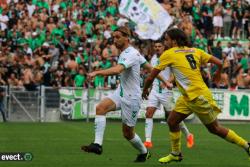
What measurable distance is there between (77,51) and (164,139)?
1274 cm

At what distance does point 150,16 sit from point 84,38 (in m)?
4.69

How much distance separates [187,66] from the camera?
48.2ft

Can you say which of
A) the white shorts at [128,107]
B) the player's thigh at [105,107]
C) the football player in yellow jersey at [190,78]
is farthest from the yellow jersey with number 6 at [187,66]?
the player's thigh at [105,107]

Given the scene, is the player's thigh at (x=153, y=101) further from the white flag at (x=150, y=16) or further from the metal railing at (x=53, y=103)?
the metal railing at (x=53, y=103)

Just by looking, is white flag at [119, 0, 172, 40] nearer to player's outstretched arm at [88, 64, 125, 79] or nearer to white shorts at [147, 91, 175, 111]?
white shorts at [147, 91, 175, 111]

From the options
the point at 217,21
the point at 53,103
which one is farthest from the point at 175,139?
the point at 217,21

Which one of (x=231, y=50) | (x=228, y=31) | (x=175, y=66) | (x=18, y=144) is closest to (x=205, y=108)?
(x=175, y=66)

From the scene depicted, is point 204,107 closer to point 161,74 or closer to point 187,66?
point 187,66

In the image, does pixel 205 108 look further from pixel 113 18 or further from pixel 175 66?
pixel 113 18

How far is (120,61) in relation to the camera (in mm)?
14867

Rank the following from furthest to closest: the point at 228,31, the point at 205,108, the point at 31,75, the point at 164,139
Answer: the point at 228,31 → the point at 31,75 → the point at 164,139 → the point at 205,108

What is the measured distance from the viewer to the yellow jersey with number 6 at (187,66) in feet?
48.0

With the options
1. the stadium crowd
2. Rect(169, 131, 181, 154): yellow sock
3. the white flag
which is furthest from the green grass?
the stadium crowd

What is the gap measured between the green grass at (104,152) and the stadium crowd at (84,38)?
6.46m
